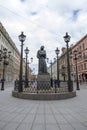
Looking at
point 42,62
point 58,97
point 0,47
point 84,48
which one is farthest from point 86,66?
point 58,97

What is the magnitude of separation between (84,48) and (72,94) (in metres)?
38.9

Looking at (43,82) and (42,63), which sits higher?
(42,63)

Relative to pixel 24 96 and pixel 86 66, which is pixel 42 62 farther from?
pixel 86 66

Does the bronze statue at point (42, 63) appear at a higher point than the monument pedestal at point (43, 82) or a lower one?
higher

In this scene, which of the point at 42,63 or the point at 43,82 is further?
the point at 42,63

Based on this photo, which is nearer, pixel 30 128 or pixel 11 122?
pixel 30 128

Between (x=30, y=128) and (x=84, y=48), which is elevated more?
(x=84, y=48)

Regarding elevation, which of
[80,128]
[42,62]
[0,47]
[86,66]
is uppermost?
[0,47]

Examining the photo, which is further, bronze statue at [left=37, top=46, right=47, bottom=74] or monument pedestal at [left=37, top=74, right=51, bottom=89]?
bronze statue at [left=37, top=46, right=47, bottom=74]

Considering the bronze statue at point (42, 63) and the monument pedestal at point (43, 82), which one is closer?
the monument pedestal at point (43, 82)

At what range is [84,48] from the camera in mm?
47750

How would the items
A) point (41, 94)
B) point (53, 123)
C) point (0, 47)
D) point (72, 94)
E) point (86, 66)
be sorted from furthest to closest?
point (86, 66), point (0, 47), point (72, 94), point (41, 94), point (53, 123)

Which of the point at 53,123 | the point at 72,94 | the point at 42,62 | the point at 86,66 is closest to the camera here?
the point at 53,123

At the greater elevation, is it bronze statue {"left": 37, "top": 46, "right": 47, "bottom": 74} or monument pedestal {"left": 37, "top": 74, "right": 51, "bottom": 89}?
bronze statue {"left": 37, "top": 46, "right": 47, "bottom": 74}
